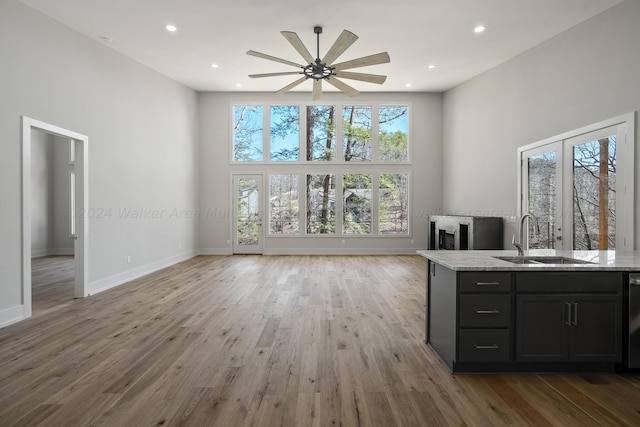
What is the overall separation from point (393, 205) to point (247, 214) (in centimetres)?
371

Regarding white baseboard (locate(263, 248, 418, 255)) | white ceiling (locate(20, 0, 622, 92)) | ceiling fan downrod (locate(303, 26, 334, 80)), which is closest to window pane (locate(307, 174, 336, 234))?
white baseboard (locate(263, 248, 418, 255))

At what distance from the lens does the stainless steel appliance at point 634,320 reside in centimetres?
250

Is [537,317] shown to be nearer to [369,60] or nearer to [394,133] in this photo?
[369,60]

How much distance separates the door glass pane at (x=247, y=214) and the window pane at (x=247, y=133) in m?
0.62

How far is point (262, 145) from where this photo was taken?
909 cm

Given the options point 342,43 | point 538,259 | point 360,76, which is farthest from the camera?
point 360,76

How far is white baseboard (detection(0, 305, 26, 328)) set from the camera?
3.69 meters

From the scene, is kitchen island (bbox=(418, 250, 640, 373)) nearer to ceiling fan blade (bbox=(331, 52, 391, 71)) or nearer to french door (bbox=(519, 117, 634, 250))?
french door (bbox=(519, 117, 634, 250))

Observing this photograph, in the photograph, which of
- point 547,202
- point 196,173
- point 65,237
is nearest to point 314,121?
point 196,173

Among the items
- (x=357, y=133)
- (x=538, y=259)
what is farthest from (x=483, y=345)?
(x=357, y=133)

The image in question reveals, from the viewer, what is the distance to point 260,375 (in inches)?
101

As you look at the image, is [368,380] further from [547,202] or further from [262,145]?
[262,145]

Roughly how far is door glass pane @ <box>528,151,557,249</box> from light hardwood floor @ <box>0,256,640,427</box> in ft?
7.79

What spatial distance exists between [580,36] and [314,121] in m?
5.62
